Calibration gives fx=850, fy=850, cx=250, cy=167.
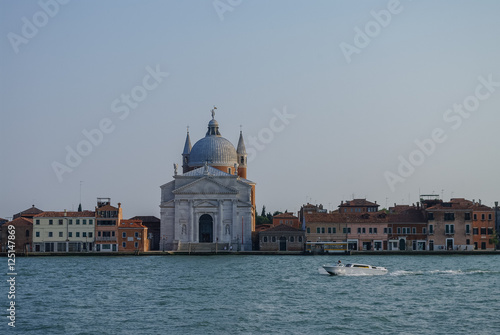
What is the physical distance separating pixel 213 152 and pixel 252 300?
50.1 meters

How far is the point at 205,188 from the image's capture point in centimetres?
7538

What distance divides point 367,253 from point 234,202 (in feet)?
42.5

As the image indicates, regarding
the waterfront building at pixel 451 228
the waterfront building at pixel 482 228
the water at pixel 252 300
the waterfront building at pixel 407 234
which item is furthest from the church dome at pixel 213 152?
the water at pixel 252 300

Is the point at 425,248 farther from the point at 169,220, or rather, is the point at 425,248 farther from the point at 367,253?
the point at 169,220

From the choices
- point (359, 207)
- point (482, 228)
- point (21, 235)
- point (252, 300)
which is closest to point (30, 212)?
point (21, 235)

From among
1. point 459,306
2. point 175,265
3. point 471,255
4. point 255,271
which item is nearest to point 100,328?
point 459,306

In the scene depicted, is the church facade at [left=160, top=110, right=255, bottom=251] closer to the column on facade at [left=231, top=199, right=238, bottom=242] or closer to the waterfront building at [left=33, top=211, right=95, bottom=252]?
the column on facade at [left=231, top=199, right=238, bottom=242]

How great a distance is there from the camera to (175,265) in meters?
55.6

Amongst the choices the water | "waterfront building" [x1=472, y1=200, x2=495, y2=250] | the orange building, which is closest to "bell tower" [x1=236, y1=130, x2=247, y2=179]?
the orange building

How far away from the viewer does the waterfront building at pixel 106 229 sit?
70.2 meters

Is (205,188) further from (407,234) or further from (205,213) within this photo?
(407,234)

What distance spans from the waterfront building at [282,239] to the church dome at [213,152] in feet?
42.0

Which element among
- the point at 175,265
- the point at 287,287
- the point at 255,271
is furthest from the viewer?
the point at 175,265

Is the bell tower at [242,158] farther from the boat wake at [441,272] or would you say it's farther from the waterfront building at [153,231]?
the boat wake at [441,272]
